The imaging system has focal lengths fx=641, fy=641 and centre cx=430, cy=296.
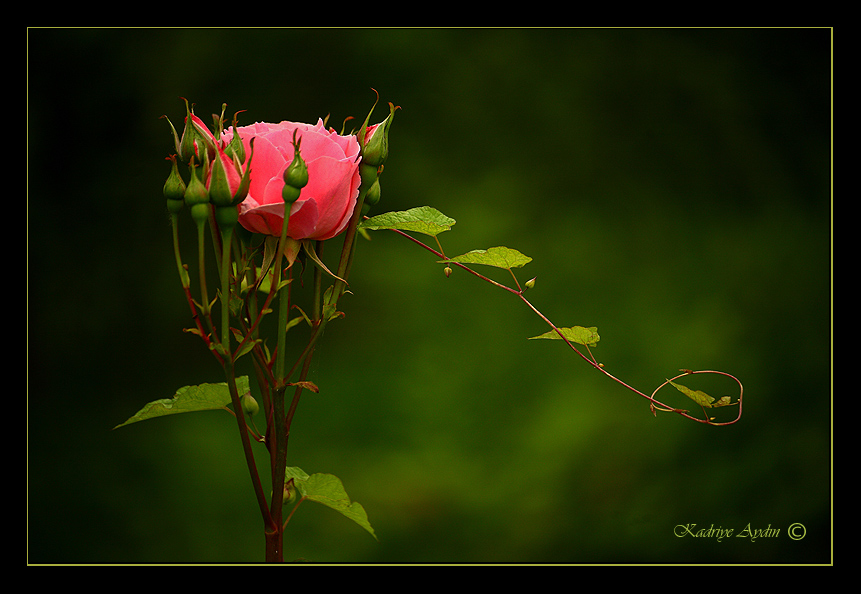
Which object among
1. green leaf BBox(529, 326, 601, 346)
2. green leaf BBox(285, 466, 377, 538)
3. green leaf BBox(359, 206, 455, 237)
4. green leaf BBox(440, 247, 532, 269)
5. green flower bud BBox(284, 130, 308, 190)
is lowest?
green leaf BBox(285, 466, 377, 538)

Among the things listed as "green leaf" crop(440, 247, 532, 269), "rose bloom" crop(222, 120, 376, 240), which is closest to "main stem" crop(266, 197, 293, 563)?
"rose bloom" crop(222, 120, 376, 240)

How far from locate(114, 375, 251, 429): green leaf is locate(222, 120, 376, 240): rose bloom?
11 cm

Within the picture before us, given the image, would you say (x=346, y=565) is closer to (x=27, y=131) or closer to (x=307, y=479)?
(x=307, y=479)

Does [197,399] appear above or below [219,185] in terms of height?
below

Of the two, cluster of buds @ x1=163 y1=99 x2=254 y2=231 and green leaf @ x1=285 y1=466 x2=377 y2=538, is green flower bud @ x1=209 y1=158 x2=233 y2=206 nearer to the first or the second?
cluster of buds @ x1=163 y1=99 x2=254 y2=231

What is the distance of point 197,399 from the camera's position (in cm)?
40

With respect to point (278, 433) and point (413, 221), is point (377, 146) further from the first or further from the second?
point (278, 433)

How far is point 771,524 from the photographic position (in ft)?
2.11

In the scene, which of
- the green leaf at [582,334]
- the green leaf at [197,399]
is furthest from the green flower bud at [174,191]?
the green leaf at [582,334]

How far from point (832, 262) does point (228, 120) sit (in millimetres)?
620

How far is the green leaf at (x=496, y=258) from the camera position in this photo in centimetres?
42

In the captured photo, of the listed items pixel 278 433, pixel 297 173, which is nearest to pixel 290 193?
pixel 297 173

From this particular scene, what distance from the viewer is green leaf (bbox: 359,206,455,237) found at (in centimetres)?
37

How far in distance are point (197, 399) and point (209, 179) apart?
15 centimetres
